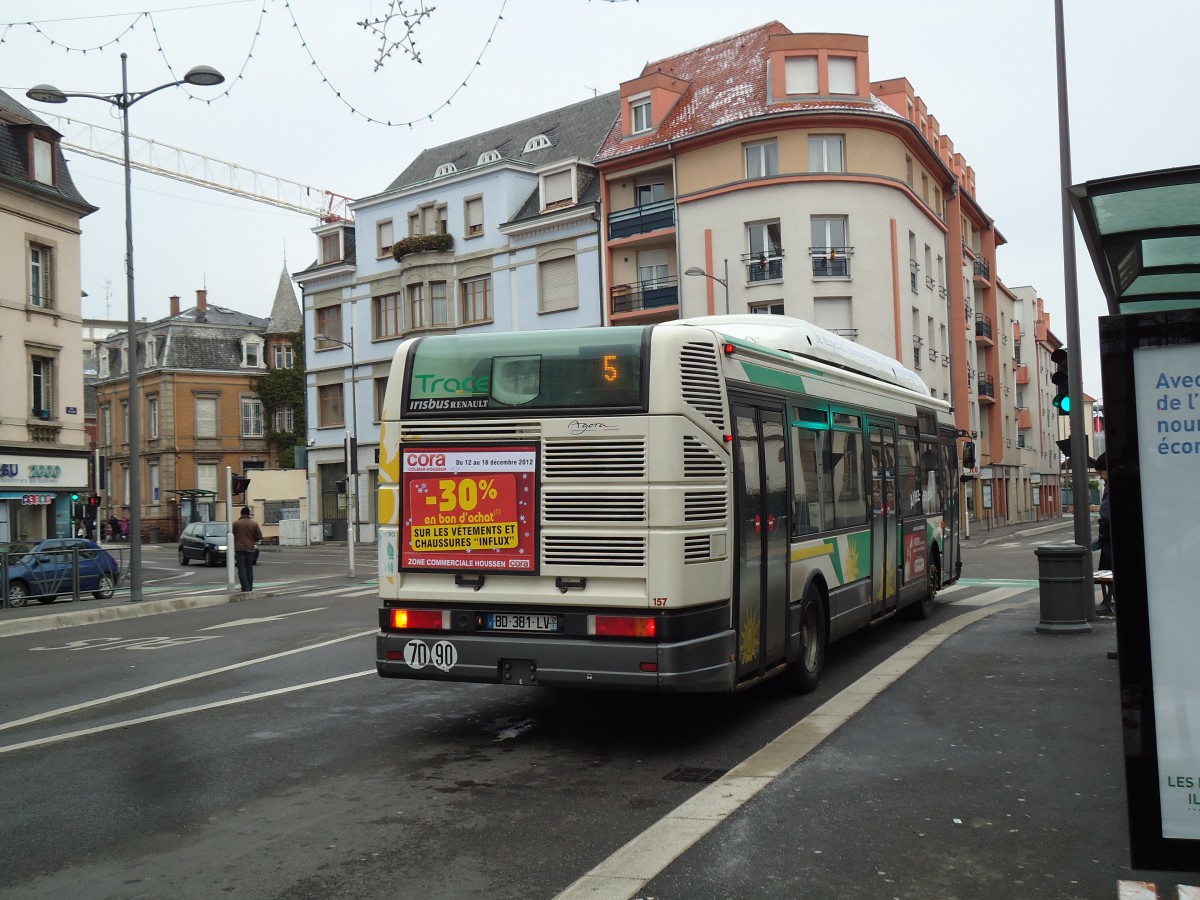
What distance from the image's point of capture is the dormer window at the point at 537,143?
159ft

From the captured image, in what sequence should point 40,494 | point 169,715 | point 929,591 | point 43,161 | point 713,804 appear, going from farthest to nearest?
point 43,161, point 40,494, point 929,591, point 169,715, point 713,804

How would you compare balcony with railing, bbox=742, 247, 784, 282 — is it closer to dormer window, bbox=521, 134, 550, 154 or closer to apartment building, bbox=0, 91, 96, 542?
dormer window, bbox=521, 134, 550, 154

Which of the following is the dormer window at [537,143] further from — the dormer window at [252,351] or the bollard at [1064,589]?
the bollard at [1064,589]

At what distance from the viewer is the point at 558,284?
4441 cm

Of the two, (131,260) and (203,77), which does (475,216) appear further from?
(203,77)

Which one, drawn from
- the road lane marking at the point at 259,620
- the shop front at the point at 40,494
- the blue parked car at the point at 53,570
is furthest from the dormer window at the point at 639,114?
the road lane marking at the point at 259,620

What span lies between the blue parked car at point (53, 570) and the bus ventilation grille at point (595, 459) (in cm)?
1777

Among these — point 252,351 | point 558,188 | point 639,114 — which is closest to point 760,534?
point 639,114

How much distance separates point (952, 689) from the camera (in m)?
9.31

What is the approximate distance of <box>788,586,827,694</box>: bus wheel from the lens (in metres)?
9.15

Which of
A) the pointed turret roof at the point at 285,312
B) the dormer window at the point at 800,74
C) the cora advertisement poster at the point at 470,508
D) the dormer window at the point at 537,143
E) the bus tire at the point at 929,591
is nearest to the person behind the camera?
the cora advertisement poster at the point at 470,508

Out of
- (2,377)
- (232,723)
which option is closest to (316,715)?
(232,723)

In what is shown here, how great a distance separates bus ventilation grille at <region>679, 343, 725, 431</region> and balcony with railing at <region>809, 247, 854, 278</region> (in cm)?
3175

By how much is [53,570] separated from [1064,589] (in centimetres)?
1921
